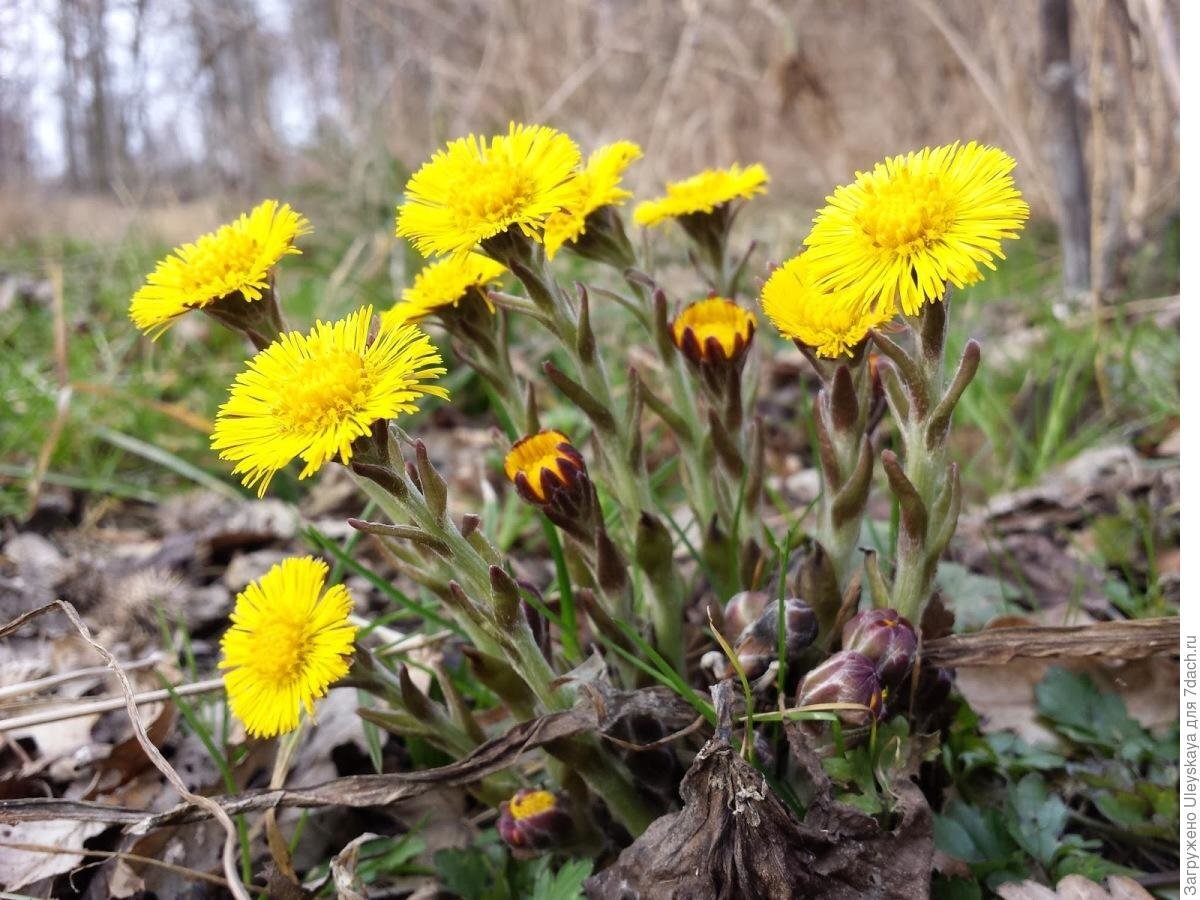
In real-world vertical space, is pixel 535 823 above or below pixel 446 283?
below

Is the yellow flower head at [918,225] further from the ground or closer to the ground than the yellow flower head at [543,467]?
further from the ground

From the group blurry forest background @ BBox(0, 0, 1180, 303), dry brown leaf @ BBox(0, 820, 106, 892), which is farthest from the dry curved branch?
blurry forest background @ BBox(0, 0, 1180, 303)

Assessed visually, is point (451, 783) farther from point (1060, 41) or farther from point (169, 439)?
point (1060, 41)

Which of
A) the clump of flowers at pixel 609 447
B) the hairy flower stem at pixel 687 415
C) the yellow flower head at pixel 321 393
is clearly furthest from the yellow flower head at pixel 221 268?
the hairy flower stem at pixel 687 415

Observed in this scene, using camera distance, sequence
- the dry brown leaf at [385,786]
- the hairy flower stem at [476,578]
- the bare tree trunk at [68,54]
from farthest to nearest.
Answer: the bare tree trunk at [68,54], the dry brown leaf at [385,786], the hairy flower stem at [476,578]

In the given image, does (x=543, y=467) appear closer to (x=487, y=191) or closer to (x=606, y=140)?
(x=487, y=191)

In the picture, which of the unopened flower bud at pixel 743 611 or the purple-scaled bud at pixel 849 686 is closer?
the purple-scaled bud at pixel 849 686

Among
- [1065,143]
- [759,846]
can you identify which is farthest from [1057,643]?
[1065,143]

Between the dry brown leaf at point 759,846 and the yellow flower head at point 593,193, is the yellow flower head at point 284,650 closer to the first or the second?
the dry brown leaf at point 759,846
